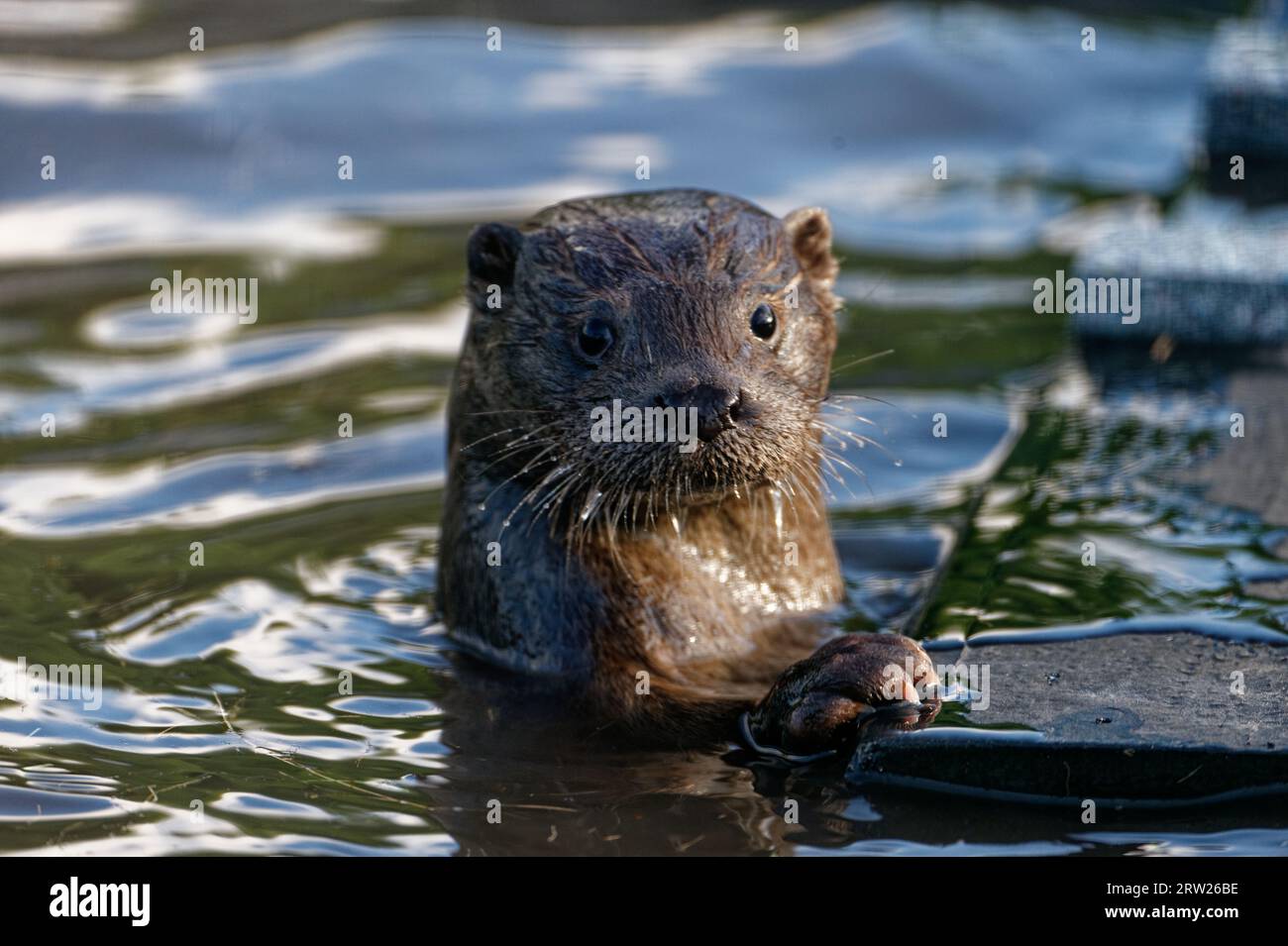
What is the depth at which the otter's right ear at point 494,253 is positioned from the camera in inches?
273

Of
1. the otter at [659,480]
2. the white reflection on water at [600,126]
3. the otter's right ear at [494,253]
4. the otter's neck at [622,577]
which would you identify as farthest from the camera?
the white reflection on water at [600,126]

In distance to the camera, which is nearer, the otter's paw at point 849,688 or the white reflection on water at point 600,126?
the otter's paw at point 849,688

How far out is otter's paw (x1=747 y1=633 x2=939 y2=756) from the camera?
6031 millimetres

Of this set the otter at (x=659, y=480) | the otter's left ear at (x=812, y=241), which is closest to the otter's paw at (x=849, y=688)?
the otter at (x=659, y=480)

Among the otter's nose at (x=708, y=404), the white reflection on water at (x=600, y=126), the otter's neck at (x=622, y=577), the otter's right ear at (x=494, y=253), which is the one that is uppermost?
the white reflection on water at (x=600, y=126)

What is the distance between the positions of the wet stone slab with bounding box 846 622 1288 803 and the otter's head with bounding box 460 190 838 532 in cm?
106

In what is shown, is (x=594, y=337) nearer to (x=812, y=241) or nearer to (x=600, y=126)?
(x=812, y=241)

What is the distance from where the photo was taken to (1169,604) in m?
6.74

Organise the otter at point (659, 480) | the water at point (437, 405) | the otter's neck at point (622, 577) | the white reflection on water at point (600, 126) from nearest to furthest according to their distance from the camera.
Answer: the water at point (437, 405)
the otter at point (659, 480)
the otter's neck at point (622, 577)
the white reflection on water at point (600, 126)

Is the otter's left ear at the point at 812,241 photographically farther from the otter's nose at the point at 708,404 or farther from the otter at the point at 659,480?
the otter's nose at the point at 708,404

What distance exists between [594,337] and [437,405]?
3813 millimetres

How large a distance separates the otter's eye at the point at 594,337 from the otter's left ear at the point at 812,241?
0.95m
